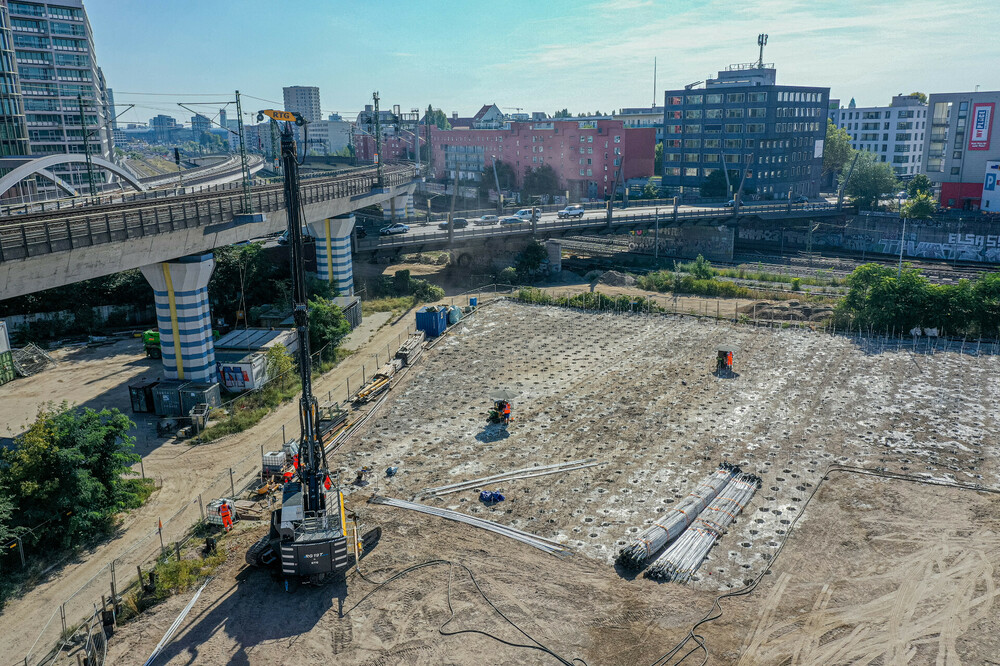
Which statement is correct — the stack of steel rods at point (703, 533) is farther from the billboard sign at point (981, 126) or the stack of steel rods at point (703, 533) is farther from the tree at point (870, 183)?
the tree at point (870, 183)

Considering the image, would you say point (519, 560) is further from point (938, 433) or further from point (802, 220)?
point (802, 220)

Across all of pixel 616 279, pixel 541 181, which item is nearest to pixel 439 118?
pixel 541 181

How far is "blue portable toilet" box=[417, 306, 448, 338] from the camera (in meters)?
38.6

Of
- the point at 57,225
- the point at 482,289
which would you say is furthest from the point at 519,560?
the point at 482,289

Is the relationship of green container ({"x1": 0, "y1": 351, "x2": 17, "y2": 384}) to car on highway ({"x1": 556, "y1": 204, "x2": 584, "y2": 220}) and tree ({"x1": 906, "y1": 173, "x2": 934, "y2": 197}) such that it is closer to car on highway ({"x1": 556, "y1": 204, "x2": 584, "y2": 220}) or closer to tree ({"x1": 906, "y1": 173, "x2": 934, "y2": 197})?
car on highway ({"x1": 556, "y1": 204, "x2": 584, "y2": 220})

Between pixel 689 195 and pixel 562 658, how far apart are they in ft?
279

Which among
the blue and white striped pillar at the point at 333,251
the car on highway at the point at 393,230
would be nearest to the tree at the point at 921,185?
the car on highway at the point at 393,230

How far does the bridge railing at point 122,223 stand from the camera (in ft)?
71.1

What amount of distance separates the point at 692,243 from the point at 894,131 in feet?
203

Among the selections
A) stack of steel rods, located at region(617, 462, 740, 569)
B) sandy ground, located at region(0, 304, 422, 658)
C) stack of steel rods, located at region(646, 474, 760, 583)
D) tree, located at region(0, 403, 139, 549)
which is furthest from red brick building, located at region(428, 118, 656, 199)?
stack of steel rods, located at region(646, 474, 760, 583)

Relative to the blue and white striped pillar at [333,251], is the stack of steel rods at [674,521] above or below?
below

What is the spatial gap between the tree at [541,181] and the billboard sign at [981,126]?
157 feet

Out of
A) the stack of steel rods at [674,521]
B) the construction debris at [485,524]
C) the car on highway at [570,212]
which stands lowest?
the construction debris at [485,524]

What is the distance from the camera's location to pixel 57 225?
75.7 feet
